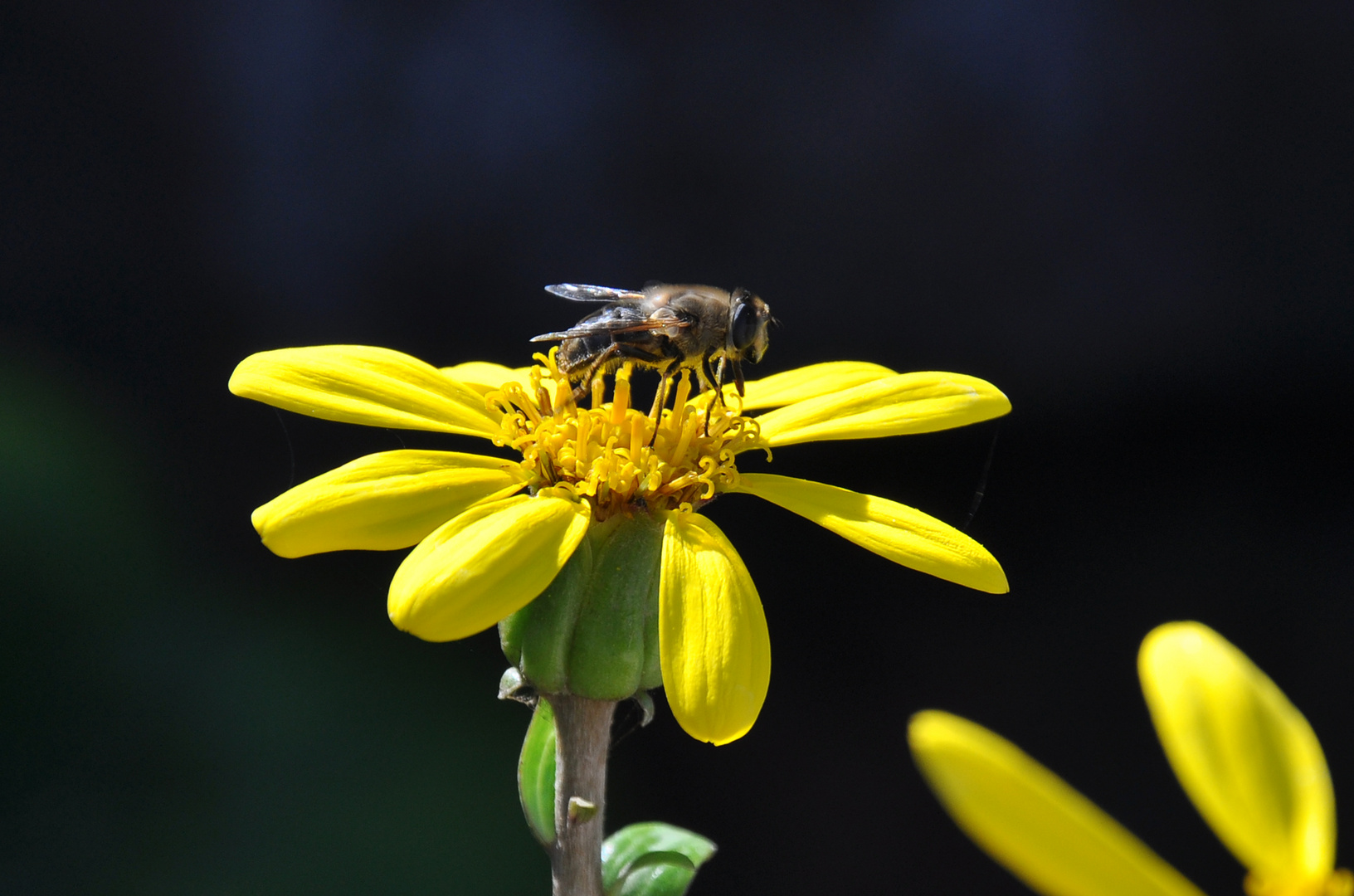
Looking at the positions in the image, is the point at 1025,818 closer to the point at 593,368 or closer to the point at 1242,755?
the point at 1242,755

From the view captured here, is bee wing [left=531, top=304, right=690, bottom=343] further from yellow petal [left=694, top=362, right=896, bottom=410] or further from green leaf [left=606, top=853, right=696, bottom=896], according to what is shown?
green leaf [left=606, top=853, right=696, bottom=896]

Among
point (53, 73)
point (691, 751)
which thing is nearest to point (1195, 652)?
point (691, 751)

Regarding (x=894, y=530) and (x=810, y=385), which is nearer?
(x=894, y=530)

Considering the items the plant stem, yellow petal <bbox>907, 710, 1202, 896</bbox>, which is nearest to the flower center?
the plant stem

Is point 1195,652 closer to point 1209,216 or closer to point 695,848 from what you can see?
point 695,848

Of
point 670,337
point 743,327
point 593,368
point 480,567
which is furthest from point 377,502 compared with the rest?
point 743,327

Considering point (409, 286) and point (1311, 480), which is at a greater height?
point (409, 286)
